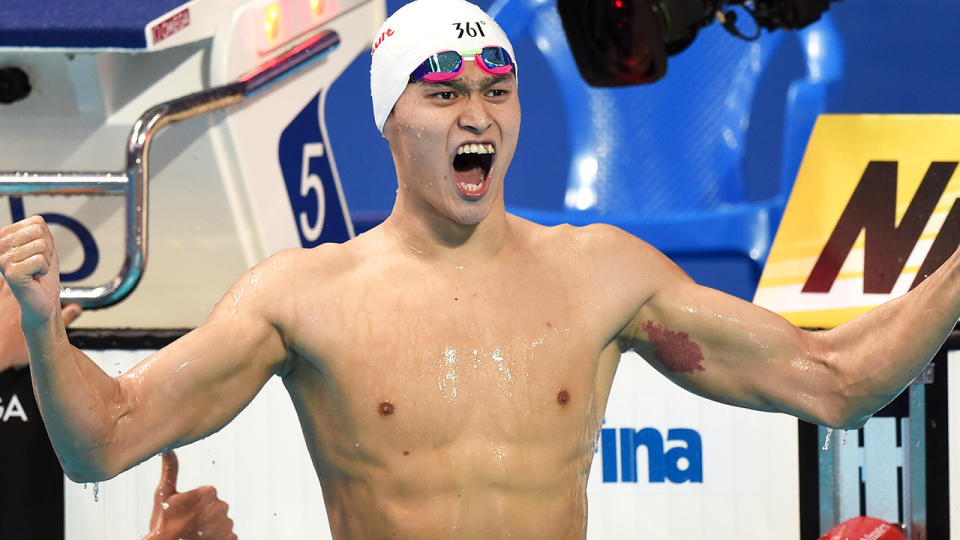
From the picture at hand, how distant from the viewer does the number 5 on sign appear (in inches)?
230

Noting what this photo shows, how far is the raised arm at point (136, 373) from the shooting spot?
2.34m

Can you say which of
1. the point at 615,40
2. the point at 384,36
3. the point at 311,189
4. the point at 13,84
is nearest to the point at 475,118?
the point at 384,36

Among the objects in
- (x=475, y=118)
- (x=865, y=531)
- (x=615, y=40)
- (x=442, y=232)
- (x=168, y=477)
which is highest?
(x=615, y=40)

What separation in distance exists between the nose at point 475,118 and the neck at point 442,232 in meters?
0.20

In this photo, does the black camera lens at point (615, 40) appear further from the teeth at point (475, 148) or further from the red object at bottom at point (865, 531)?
the teeth at point (475, 148)

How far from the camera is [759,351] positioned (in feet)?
9.45

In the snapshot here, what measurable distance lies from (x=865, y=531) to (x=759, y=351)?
138 centimetres

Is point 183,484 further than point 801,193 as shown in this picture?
No

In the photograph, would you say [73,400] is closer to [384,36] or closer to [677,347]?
[384,36]

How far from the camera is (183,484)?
4.32 m

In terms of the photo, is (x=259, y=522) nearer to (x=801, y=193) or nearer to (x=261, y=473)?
(x=261, y=473)

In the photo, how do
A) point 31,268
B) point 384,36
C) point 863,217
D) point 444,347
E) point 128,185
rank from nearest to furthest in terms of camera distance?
point 31,268
point 444,347
point 384,36
point 128,185
point 863,217

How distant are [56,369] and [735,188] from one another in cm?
563

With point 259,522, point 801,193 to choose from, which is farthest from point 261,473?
point 801,193
